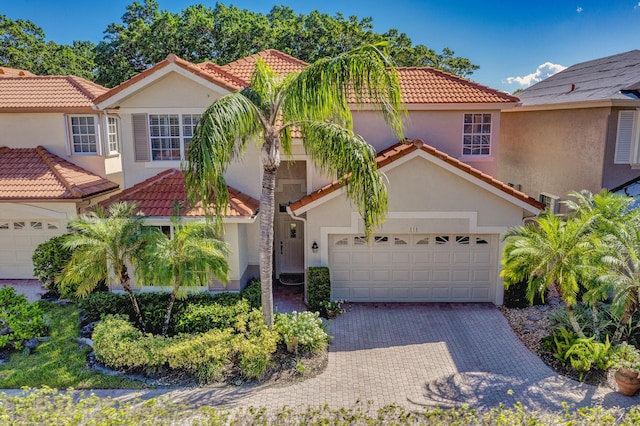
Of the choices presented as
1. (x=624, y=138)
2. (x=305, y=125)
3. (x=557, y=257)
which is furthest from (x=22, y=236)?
(x=624, y=138)

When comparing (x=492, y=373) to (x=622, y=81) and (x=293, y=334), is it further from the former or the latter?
(x=622, y=81)

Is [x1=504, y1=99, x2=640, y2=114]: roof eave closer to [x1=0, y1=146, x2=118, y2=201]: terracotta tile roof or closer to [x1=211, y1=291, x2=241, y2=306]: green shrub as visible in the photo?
[x1=211, y1=291, x2=241, y2=306]: green shrub

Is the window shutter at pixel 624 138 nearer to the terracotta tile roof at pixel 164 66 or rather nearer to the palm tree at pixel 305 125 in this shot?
the palm tree at pixel 305 125

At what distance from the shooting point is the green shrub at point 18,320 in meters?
12.1

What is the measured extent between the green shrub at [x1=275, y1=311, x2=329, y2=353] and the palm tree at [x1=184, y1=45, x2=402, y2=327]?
105cm

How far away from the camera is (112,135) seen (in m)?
20.2

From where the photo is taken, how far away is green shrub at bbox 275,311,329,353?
453 inches

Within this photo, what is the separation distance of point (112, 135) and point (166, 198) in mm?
7683

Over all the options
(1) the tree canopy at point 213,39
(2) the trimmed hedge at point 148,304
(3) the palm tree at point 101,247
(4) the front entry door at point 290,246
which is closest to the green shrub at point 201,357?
(2) the trimmed hedge at point 148,304

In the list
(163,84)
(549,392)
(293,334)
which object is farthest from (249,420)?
(163,84)

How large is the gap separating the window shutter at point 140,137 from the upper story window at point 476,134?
11.0 meters

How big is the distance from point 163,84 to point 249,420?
10889 mm

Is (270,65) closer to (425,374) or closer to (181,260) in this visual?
(181,260)

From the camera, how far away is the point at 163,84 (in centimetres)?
1527
